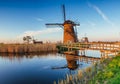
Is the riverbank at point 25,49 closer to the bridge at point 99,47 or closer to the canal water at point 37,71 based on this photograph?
the bridge at point 99,47

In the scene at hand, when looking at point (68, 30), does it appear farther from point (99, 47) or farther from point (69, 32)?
point (99, 47)

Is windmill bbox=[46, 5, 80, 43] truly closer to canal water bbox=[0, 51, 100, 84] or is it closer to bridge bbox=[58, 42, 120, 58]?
bridge bbox=[58, 42, 120, 58]

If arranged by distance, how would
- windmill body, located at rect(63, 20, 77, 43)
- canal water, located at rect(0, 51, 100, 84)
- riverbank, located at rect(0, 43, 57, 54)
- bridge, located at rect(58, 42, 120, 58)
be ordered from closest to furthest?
1. canal water, located at rect(0, 51, 100, 84)
2. bridge, located at rect(58, 42, 120, 58)
3. riverbank, located at rect(0, 43, 57, 54)
4. windmill body, located at rect(63, 20, 77, 43)

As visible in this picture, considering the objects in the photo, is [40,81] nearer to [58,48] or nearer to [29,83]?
[29,83]

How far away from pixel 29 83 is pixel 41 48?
98.6 ft

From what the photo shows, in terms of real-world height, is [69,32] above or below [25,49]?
above

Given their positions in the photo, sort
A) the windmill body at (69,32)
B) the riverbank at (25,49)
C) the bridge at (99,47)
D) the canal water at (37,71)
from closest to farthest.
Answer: the canal water at (37,71) < the bridge at (99,47) < the riverbank at (25,49) < the windmill body at (69,32)

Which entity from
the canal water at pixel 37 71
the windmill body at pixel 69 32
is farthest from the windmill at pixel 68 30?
the canal water at pixel 37 71

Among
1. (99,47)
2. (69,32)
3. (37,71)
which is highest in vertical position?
(69,32)

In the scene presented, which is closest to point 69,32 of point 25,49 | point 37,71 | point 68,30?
point 68,30

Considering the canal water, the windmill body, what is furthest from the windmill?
the canal water

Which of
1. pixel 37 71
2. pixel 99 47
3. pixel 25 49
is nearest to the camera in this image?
pixel 37 71

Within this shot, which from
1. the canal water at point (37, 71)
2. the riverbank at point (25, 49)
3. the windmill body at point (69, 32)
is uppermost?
the windmill body at point (69, 32)

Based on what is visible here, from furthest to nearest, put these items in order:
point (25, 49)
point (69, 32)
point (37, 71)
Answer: point (69, 32) < point (25, 49) < point (37, 71)
